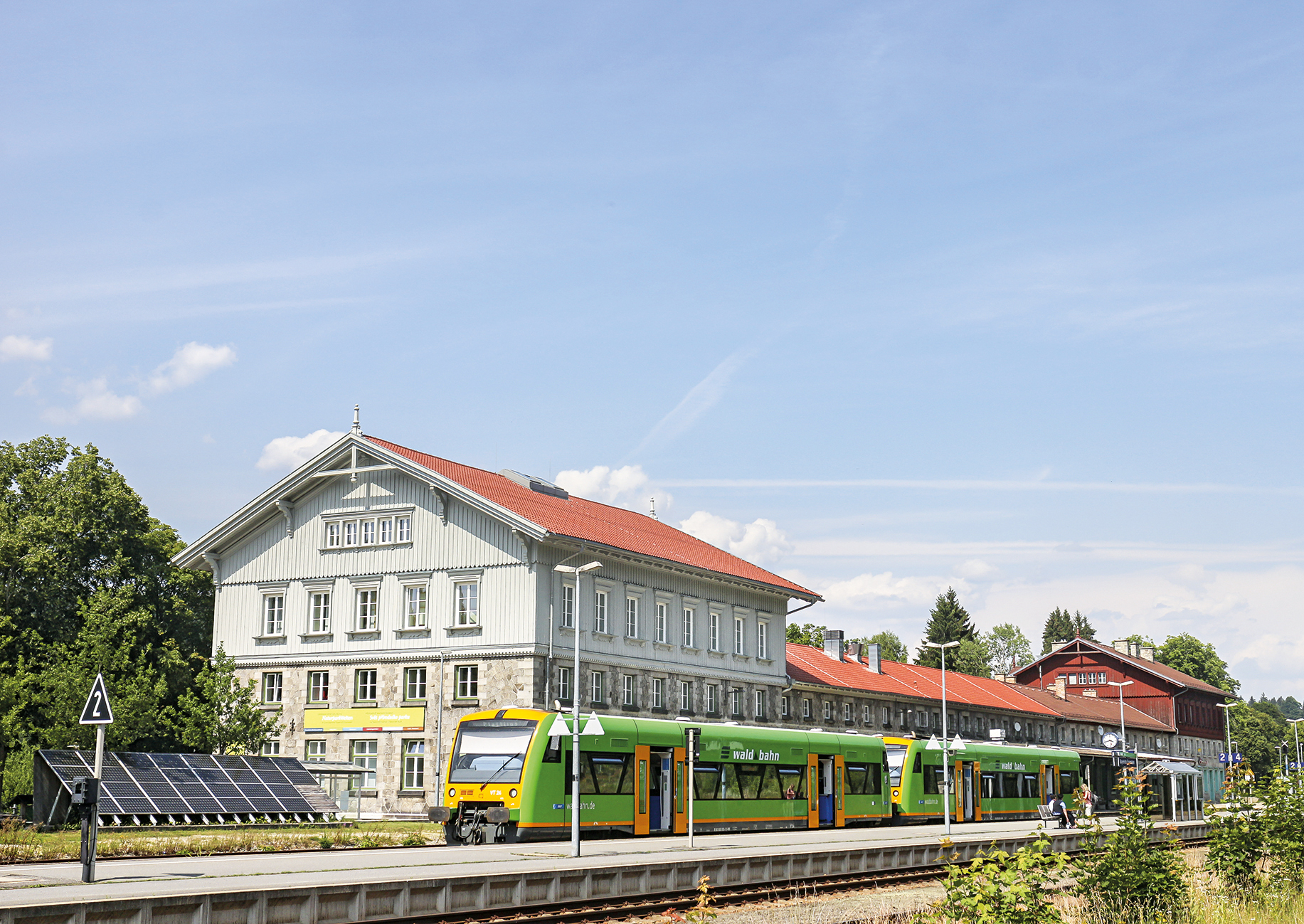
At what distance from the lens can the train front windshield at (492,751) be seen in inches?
1267

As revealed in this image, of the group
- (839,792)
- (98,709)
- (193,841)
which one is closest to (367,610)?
(839,792)

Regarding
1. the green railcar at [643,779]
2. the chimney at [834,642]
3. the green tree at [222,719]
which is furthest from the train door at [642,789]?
the chimney at [834,642]

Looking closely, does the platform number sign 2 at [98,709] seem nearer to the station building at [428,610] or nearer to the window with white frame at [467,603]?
the station building at [428,610]

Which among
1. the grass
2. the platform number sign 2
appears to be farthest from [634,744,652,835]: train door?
the platform number sign 2

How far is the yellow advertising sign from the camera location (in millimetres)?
48031

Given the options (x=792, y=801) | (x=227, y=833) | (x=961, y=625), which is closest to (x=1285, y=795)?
(x=792, y=801)

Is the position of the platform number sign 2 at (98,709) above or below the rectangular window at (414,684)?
below

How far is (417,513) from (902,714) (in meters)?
33.7

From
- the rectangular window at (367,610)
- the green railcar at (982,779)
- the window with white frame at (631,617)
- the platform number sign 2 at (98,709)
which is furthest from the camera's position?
the window with white frame at (631,617)

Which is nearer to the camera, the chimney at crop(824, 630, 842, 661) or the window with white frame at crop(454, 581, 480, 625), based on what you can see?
the window with white frame at crop(454, 581, 480, 625)

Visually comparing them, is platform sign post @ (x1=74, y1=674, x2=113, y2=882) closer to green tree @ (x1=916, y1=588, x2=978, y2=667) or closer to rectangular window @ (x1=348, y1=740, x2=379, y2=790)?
rectangular window @ (x1=348, y1=740, x2=379, y2=790)

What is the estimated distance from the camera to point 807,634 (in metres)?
106

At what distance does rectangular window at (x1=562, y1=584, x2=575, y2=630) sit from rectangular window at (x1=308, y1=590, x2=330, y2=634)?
9282 millimetres

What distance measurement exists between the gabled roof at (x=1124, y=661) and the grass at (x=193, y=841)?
8584cm
